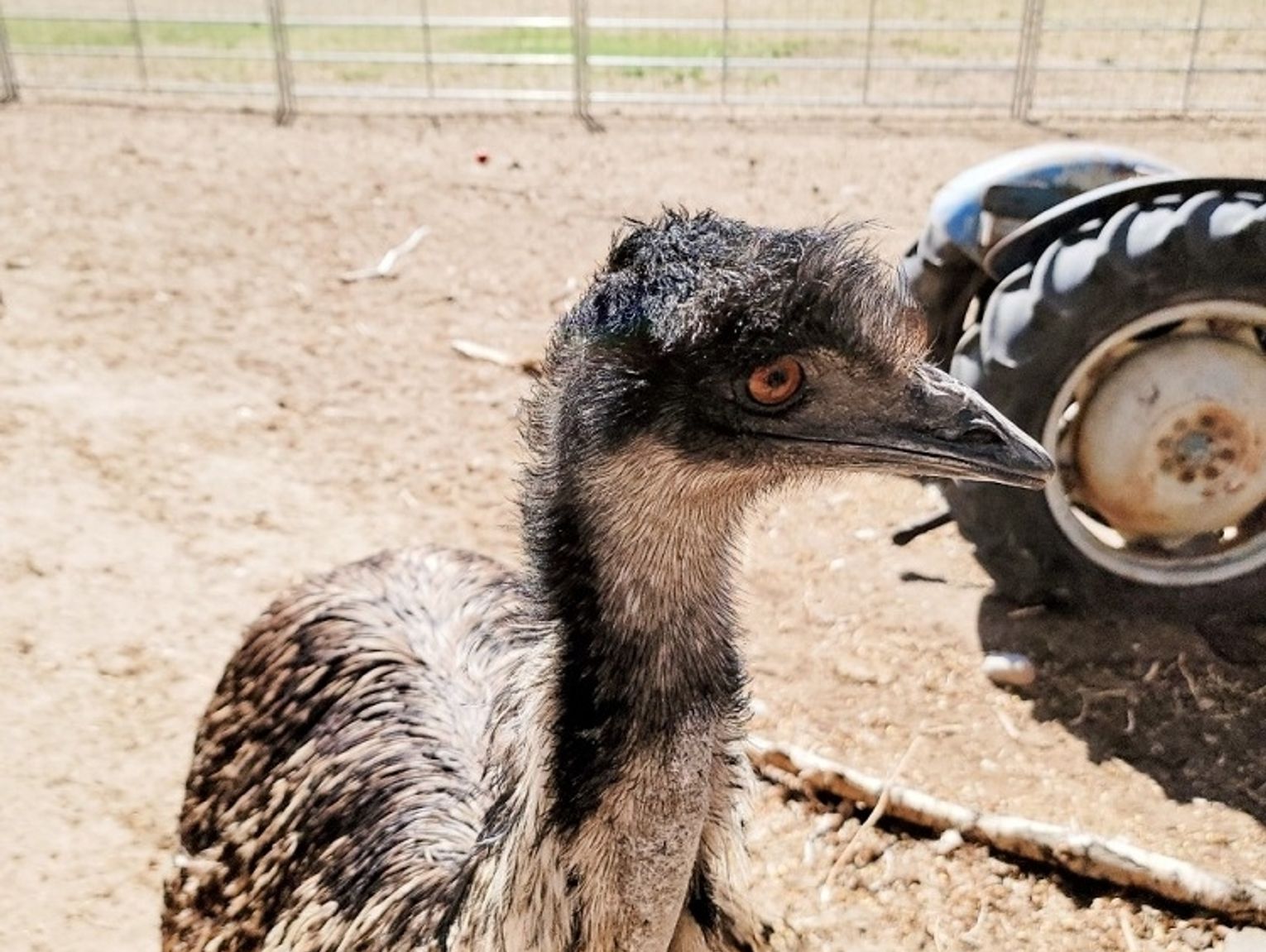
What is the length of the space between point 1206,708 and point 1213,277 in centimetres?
130

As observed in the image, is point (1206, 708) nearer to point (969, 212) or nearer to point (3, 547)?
point (969, 212)

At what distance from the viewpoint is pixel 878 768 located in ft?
12.4

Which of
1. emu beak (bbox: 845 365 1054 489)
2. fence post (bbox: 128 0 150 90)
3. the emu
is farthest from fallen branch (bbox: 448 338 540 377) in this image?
fence post (bbox: 128 0 150 90)

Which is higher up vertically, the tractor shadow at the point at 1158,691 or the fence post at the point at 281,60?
the fence post at the point at 281,60

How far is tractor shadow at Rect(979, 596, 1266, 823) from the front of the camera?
12.2 feet

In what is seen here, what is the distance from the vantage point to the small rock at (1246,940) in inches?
119

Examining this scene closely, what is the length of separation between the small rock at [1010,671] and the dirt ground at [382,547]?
0.06m

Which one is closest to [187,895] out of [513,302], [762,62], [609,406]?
→ [609,406]

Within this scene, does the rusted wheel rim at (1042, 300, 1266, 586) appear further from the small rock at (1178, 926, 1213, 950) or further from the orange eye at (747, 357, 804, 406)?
the orange eye at (747, 357, 804, 406)

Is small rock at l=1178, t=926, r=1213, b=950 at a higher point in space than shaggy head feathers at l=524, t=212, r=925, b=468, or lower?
lower

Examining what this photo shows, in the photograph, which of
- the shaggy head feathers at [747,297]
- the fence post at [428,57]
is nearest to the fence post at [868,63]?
the fence post at [428,57]

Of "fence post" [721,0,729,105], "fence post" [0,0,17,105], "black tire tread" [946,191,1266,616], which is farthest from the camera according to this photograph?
"fence post" [0,0,17,105]

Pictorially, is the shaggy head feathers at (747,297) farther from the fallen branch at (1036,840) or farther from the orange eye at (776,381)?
the fallen branch at (1036,840)

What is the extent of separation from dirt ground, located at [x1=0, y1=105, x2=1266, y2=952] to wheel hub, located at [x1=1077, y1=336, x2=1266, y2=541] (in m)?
0.44
